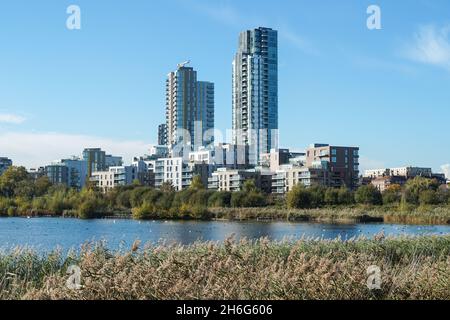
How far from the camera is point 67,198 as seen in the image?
3177 inches

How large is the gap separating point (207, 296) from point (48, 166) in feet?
445

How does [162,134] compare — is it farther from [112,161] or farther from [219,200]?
[219,200]

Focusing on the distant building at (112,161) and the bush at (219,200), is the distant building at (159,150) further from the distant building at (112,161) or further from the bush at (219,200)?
the bush at (219,200)

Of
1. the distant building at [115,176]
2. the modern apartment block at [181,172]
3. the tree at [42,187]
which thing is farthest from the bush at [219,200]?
the distant building at [115,176]

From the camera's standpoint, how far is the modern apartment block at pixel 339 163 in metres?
109

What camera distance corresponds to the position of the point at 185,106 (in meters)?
157

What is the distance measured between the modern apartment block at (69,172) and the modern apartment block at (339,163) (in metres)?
47.1

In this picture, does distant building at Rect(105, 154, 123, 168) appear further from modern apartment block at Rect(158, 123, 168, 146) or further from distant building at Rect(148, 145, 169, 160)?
modern apartment block at Rect(158, 123, 168, 146)

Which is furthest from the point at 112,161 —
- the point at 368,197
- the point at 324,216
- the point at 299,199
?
the point at 324,216

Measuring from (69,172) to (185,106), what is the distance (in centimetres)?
3417
